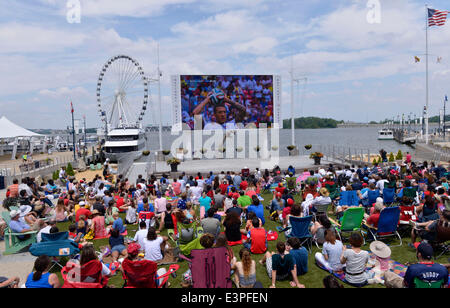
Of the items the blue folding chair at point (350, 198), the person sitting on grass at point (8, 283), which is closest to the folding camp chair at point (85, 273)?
the person sitting on grass at point (8, 283)

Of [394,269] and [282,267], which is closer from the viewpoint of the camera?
[282,267]

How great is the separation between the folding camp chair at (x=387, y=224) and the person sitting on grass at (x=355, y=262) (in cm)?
188

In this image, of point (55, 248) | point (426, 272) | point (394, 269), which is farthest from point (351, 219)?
point (55, 248)

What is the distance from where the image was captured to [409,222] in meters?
7.19

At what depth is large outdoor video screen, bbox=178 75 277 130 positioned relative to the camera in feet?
94.1

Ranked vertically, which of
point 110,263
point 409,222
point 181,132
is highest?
point 181,132

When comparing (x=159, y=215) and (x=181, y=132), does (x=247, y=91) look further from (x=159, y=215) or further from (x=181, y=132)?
(x=159, y=215)

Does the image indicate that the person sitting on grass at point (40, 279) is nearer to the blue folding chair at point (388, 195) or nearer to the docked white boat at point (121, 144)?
the blue folding chair at point (388, 195)

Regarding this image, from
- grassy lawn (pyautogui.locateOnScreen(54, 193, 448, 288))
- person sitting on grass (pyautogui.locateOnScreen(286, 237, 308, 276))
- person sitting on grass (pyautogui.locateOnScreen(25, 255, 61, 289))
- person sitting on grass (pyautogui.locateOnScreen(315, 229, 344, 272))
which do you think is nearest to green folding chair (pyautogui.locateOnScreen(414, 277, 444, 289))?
grassy lawn (pyautogui.locateOnScreen(54, 193, 448, 288))

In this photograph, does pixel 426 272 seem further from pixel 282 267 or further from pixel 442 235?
pixel 442 235

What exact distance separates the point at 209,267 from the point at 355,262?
2.28 meters

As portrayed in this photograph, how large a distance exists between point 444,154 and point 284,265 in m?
22.5

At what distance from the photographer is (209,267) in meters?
4.72
